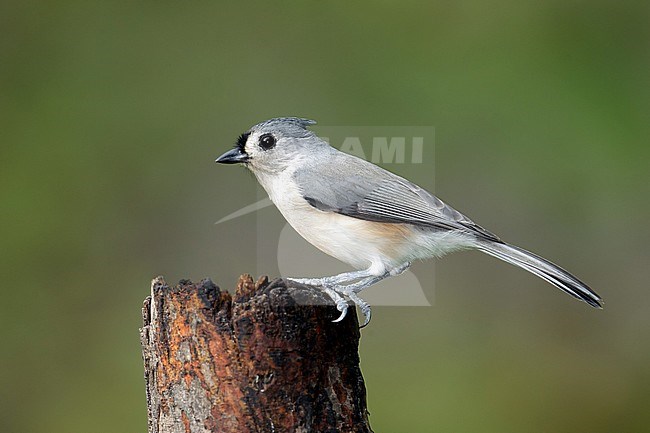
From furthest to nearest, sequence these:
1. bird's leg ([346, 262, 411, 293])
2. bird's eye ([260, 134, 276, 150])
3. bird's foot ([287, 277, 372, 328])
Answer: bird's eye ([260, 134, 276, 150]) → bird's leg ([346, 262, 411, 293]) → bird's foot ([287, 277, 372, 328])

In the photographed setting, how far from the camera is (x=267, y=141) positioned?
265 cm

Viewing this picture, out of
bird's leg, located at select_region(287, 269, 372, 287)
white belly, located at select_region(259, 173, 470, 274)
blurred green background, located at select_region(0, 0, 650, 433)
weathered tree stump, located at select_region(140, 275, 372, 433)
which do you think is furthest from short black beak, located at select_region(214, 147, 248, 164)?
blurred green background, located at select_region(0, 0, 650, 433)

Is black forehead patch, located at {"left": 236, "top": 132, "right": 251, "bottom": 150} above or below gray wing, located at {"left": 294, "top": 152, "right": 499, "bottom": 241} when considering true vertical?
above

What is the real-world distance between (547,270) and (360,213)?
0.54 m

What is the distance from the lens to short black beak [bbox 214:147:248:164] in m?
2.59

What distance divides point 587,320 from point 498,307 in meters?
0.43

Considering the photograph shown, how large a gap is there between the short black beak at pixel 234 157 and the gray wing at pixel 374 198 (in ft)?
0.55

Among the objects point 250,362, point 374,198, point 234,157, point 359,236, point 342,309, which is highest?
point 234,157

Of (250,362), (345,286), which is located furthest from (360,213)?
(250,362)

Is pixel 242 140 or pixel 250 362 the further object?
pixel 242 140

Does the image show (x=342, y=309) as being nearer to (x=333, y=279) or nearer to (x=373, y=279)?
(x=333, y=279)

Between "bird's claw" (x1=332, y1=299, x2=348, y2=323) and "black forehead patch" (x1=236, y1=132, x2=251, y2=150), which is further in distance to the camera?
"black forehead patch" (x1=236, y1=132, x2=251, y2=150)

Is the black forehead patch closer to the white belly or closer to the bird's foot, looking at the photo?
the white belly

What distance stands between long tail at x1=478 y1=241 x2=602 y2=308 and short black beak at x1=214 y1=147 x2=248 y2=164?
744 mm
